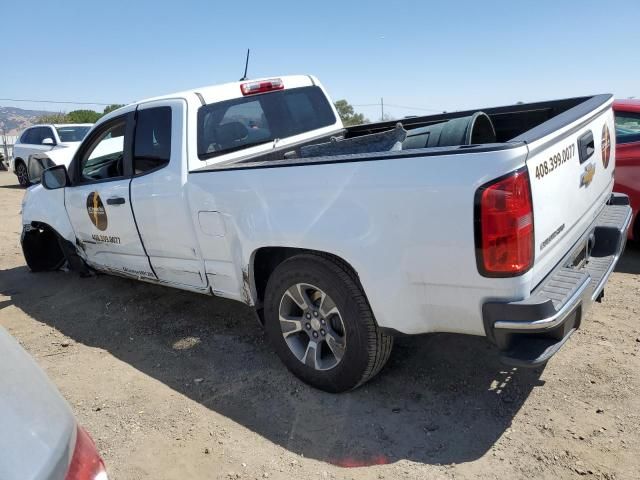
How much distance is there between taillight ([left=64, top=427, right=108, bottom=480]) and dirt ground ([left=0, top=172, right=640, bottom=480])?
1.20 meters

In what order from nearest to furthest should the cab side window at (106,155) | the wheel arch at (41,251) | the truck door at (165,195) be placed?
the truck door at (165,195), the cab side window at (106,155), the wheel arch at (41,251)

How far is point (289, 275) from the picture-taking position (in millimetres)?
3219

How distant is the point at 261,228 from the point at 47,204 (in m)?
3.37

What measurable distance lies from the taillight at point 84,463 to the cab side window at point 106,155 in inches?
127

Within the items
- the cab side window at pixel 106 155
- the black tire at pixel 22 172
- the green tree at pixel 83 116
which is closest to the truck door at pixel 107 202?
the cab side window at pixel 106 155

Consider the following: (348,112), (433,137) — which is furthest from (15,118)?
(433,137)

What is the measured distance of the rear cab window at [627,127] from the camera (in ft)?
17.4

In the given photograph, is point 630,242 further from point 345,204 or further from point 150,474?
point 150,474

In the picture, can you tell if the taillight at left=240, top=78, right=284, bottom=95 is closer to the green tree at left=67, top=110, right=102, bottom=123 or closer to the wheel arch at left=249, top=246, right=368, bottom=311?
the wheel arch at left=249, top=246, right=368, bottom=311

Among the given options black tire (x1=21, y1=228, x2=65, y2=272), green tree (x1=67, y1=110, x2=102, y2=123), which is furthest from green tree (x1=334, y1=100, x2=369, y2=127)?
black tire (x1=21, y1=228, x2=65, y2=272)

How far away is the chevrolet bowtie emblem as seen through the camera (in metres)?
3.04

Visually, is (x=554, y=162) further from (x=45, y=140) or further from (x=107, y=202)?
(x=45, y=140)

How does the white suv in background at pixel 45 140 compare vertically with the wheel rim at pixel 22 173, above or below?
above

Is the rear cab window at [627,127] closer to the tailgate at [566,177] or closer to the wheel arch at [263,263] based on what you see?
the tailgate at [566,177]
